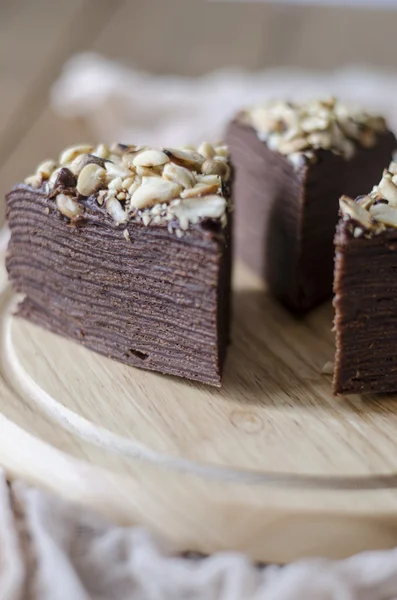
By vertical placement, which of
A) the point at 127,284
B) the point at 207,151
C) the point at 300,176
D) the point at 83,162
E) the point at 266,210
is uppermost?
the point at 83,162

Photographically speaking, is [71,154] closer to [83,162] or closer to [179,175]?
[83,162]

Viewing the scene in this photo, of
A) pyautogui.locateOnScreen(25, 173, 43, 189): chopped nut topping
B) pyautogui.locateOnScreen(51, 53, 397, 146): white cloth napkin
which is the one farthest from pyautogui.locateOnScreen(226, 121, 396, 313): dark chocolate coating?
pyautogui.locateOnScreen(51, 53, 397, 146): white cloth napkin

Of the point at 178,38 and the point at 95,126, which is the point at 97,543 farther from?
the point at 178,38

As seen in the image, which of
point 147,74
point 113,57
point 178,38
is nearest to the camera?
point 147,74

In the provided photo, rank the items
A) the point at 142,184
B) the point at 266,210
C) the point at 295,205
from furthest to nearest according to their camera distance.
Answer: the point at 266,210 → the point at 295,205 → the point at 142,184

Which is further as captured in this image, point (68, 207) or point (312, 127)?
point (312, 127)

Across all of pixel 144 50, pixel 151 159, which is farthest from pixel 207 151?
pixel 144 50

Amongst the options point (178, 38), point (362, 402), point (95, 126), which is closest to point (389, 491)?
point (362, 402)
